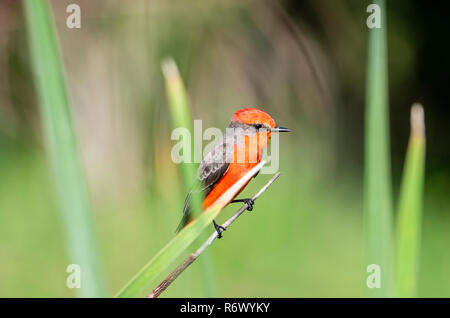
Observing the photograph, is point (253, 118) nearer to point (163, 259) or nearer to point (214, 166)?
point (214, 166)

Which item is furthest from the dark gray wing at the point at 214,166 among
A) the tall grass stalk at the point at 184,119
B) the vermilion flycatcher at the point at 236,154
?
the tall grass stalk at the point at 184,119

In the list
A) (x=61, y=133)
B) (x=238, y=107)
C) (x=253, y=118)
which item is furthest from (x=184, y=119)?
(x=238, y=107)

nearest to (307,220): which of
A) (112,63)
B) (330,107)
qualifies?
(330,107)

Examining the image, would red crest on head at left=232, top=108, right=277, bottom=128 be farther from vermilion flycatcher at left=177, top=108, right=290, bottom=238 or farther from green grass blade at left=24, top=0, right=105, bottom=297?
green grass blade at left=24, top=0, right=105, bottom=297

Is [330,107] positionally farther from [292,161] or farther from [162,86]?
[162,86]

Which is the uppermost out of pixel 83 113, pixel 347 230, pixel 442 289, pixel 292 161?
pixel 83 113

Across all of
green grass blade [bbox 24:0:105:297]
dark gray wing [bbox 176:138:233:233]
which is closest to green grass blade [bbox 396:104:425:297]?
green grass blade [bbox 24:0:105:297]
